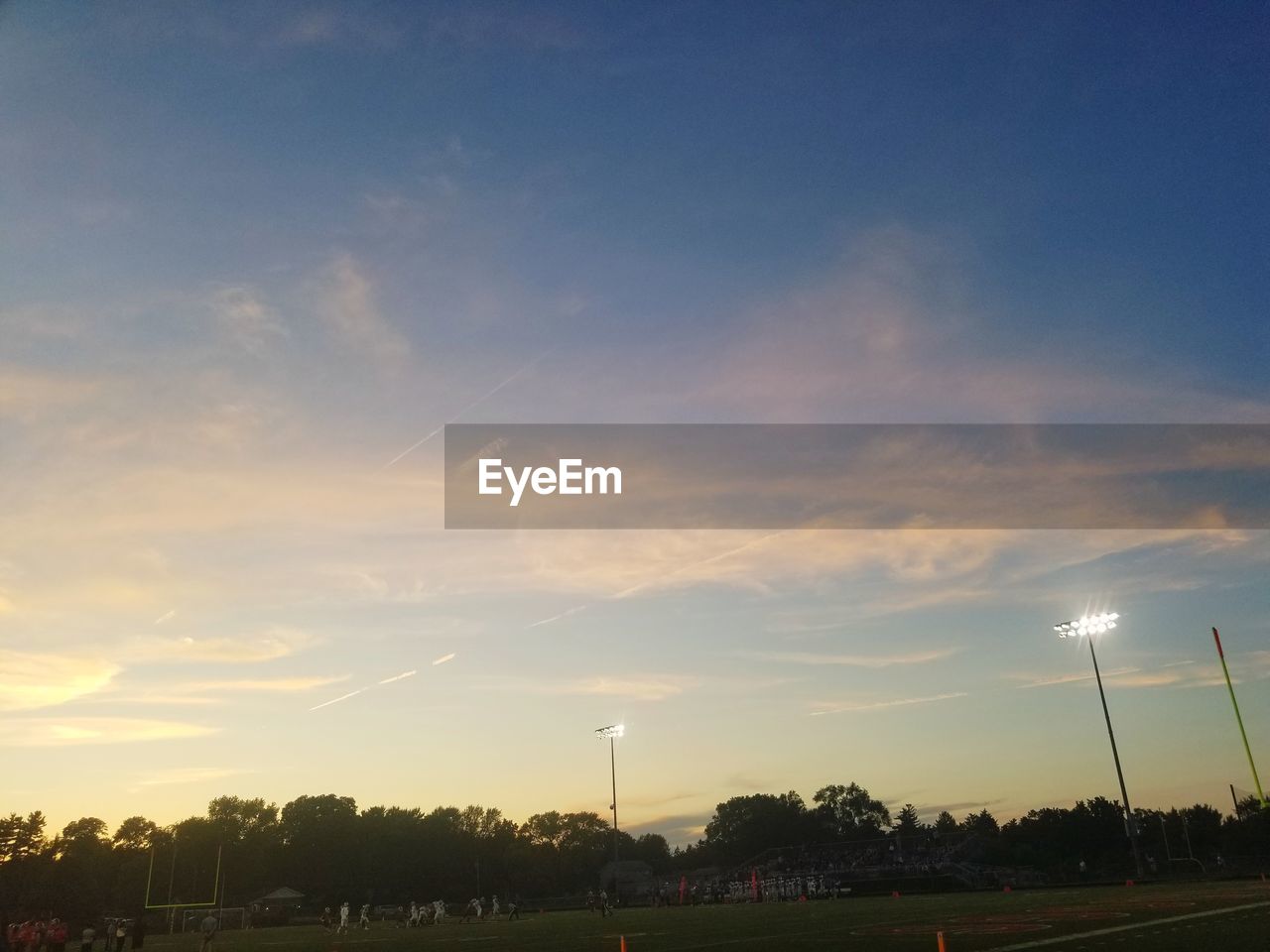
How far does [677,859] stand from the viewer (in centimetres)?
18588

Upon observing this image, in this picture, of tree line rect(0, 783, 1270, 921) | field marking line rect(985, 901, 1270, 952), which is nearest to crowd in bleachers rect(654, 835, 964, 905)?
tree line rect(0, 783, 1270, 921)

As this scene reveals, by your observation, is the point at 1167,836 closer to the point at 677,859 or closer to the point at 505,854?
the point at 505,854

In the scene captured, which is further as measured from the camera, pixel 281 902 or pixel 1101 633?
pixel 281 902

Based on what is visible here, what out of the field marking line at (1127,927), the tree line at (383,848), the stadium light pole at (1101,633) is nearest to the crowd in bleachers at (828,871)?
the tree line at (383,848)

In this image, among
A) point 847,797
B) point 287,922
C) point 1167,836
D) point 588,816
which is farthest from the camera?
point 847,797

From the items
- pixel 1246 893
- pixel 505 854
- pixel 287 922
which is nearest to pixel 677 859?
pixel 505 854

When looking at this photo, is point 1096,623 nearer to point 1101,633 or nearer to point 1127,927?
point 1101,633

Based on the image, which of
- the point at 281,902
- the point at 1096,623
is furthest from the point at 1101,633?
the point at 281,902

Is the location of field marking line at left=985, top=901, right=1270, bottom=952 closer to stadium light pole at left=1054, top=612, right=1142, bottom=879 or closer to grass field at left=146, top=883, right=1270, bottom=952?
grass field at left=146, top=883, right=1270, bottom=952

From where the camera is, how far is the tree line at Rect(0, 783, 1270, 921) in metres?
97.0

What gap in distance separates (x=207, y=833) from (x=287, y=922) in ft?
179

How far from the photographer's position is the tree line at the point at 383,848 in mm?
97000

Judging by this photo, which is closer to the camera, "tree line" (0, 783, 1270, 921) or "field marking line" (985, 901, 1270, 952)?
"field marking line" (985, 901, 1270, 952)

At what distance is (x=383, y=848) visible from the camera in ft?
409
